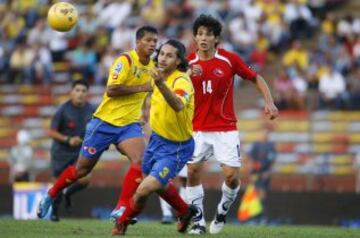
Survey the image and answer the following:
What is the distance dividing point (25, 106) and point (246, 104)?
19.7 feet

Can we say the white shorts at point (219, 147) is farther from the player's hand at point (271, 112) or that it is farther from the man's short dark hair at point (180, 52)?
the man's short dark hair at point (180, 52)

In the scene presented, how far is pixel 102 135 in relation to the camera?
49.5ft

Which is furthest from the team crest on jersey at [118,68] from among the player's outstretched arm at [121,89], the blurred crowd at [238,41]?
the blurred crowd at [238,41]

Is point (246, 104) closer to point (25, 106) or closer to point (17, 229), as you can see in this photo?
point (25, 106)

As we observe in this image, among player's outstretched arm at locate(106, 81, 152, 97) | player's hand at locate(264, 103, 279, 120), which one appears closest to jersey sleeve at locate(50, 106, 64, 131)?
player's outstretched arm at locate(106, 81, 152, 97)

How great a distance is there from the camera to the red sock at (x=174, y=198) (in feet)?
45.1

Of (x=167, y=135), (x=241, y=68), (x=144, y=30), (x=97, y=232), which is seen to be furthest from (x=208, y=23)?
(x=97, y=232)

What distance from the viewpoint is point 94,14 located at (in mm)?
32312

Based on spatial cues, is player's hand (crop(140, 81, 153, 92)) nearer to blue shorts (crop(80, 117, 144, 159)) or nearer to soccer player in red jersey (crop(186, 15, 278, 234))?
soccer player in red jersey (crop(186, 15, 278, 234))

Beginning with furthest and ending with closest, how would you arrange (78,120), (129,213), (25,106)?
(25,106) < (78,120) < (129,213)

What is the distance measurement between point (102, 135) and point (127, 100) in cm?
57

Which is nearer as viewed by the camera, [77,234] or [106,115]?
[77,234]

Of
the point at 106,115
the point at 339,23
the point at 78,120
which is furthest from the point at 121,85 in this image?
the point at 339,23

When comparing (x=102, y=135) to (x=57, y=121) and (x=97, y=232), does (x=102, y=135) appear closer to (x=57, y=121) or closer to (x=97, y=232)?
(x=97, y=232)
